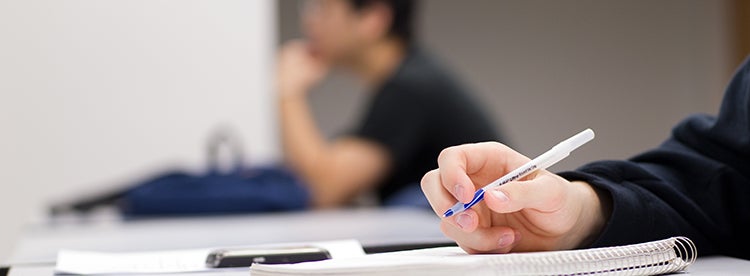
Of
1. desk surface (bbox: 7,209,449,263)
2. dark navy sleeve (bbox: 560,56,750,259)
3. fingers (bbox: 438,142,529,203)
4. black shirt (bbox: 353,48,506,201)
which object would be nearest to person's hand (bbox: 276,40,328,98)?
black shirt (bbox: 353,48,506,201)

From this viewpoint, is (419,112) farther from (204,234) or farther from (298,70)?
(204,234)

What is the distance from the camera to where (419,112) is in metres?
2.50

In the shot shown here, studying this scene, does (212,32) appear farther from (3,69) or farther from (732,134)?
(732,134)

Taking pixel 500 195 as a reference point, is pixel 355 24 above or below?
above

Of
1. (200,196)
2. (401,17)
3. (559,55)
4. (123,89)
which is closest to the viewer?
(200,196)

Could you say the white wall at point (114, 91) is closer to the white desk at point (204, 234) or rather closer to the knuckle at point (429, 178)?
the white desk at point (204, 234)

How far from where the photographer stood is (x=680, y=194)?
69cm

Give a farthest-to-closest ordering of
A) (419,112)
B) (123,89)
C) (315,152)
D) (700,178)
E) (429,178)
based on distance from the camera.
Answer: (123,89) < (315,152) < (419,112) < (700,178) < (429,178)

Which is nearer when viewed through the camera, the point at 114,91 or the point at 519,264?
the point at 519,264

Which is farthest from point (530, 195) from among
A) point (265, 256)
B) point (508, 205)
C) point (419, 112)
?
point (419, 112)

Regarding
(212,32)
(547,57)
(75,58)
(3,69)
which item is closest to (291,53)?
(212,32)

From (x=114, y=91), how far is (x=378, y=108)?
3.24 feet

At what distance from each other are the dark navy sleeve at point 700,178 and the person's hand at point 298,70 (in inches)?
92.8

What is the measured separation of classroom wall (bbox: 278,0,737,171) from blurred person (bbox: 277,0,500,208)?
0.92m
